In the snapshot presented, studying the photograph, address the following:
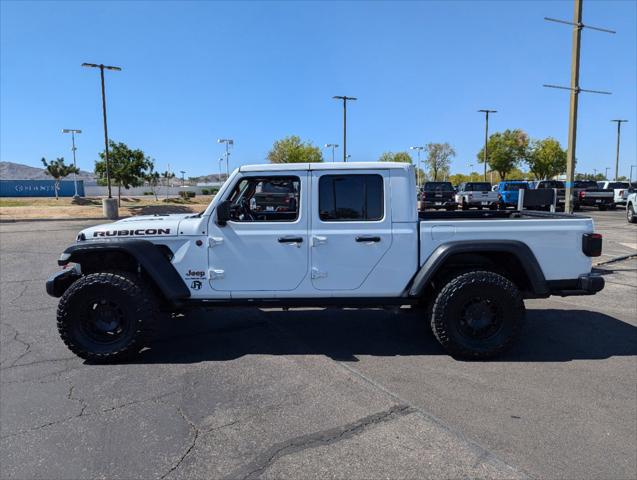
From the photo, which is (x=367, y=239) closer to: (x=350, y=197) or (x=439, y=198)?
(x=350, y=197)

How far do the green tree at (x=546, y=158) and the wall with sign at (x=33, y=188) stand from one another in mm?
61957

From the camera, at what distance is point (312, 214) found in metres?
4.45

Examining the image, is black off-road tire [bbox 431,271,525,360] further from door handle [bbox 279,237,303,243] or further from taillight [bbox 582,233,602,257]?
door handle [bbox 279,237,303,243]

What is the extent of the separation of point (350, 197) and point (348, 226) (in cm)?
30

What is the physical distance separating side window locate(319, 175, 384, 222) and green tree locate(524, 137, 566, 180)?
61.8 metres

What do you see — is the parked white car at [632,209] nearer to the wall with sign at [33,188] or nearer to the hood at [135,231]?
the hood at [135,231]

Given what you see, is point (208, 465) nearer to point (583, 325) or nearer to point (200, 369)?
point (200, 369)

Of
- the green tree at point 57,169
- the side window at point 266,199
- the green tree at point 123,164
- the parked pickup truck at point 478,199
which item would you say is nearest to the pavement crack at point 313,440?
the side window at point 266,199

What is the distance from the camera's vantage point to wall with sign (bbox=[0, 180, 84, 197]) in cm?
6169

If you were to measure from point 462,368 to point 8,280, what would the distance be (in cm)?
834

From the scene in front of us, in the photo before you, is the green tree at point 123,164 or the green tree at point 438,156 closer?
the green tree at point 123,164

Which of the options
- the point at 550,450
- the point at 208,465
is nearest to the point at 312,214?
the point at 208,465

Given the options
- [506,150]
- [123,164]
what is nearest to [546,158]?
[506,150]

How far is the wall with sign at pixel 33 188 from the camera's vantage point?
61.7 metres
